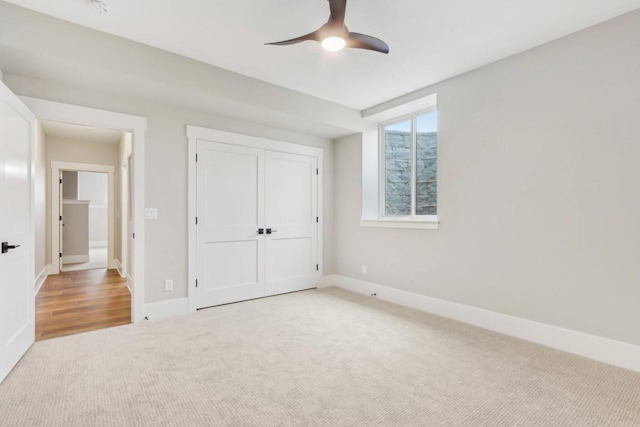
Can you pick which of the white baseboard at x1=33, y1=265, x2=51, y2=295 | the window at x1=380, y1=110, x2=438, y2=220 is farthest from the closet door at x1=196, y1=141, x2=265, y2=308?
the white baseboard at x1=33, y1=265, x2=51, y2=295

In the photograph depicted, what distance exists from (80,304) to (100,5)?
3.50m

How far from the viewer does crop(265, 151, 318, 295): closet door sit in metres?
4.47

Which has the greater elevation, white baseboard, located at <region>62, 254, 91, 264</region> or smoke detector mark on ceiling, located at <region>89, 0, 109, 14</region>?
smoke detector mark on ceiling, located at <region>89, 0, 109, 14</region>

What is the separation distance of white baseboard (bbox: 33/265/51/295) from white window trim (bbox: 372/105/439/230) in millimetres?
4854

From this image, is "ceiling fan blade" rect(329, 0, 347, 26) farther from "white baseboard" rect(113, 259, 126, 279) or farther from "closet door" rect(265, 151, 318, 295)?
"white baseboard" rect(113, 259, 126, 279)

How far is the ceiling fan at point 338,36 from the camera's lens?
199 cm

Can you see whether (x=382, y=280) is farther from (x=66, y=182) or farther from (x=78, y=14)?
(x=66, y=182)

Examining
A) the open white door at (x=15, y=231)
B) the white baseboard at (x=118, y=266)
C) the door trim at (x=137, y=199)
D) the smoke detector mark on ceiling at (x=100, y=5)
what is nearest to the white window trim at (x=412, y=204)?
the door trim at (x=137, y=199)

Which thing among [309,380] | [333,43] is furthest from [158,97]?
[309,380]

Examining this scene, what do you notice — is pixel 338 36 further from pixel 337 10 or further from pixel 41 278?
pixel 41 278

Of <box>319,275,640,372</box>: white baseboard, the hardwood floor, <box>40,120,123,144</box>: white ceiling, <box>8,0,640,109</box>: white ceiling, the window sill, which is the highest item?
<box>8,0,640,109</box>: white ceiling

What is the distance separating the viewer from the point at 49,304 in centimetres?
409

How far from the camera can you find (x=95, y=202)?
427 inches

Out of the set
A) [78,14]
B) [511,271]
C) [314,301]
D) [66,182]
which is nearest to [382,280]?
[314,301]
